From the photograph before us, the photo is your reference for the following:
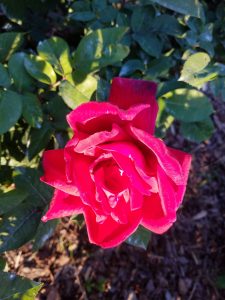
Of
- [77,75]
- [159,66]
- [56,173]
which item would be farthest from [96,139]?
[159,66]

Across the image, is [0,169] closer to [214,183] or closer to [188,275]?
[188,275]

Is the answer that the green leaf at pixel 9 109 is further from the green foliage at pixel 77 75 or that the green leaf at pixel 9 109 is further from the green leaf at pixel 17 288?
the green leaf at pixel 17 288

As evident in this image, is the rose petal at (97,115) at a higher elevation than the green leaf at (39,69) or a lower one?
higher

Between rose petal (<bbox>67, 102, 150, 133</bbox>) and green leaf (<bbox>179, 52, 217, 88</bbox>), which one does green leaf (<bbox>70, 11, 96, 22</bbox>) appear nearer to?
green leaf (<bbox>179, 52, 217, 88</bbox>)

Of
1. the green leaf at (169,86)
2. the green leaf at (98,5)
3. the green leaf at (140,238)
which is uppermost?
the green leaf at (98,5)

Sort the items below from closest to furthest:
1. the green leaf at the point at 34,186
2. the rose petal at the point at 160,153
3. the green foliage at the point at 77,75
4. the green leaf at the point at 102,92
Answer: the rose petal at the point at 160,153
the green leaf at the point at 102,92
the green foliage at the point at 77,75
the green leaf at the point at 34,186

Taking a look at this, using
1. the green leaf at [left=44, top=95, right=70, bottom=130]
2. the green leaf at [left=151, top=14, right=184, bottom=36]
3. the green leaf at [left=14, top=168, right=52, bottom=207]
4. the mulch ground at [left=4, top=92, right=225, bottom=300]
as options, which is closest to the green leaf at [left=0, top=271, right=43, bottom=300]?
the green leaf at [left=14, top=168, right=52, bottom=207]

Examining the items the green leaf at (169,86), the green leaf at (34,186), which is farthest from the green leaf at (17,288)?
the green leaf at (169,86)
